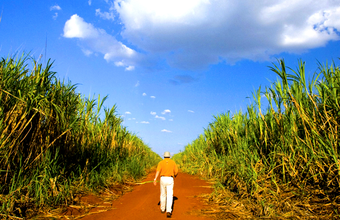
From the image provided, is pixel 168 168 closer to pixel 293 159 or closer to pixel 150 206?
pixel 150 206

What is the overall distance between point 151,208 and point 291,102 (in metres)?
4.35

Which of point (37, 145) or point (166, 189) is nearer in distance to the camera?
point (37, 145)

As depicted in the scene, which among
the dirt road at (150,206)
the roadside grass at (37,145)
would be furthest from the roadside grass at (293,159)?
the roadside grass at (37,145)

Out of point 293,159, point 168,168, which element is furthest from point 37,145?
point 293,159

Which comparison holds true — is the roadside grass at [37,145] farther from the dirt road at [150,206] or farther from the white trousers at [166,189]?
the white trousers at [166,189]

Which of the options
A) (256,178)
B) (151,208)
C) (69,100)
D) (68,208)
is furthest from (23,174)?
(256,178)

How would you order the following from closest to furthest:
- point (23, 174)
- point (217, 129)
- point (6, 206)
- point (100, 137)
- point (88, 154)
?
point (6, 206) < point (23, 174) < point (88, 154) < point (100, 137) < point (217, 129)

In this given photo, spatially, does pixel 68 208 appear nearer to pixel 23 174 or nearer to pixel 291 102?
pixel 23 174

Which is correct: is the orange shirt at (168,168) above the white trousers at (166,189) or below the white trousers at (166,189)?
above

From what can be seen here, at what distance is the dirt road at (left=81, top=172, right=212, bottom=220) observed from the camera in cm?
491

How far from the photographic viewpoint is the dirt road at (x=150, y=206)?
4.91 m

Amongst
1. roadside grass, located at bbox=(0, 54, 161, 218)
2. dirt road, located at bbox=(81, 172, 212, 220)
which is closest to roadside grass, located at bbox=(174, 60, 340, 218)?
dirt road, located at bbox=(81, 172, 212, 220)

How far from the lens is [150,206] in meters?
5.92

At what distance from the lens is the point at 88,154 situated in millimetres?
6980
